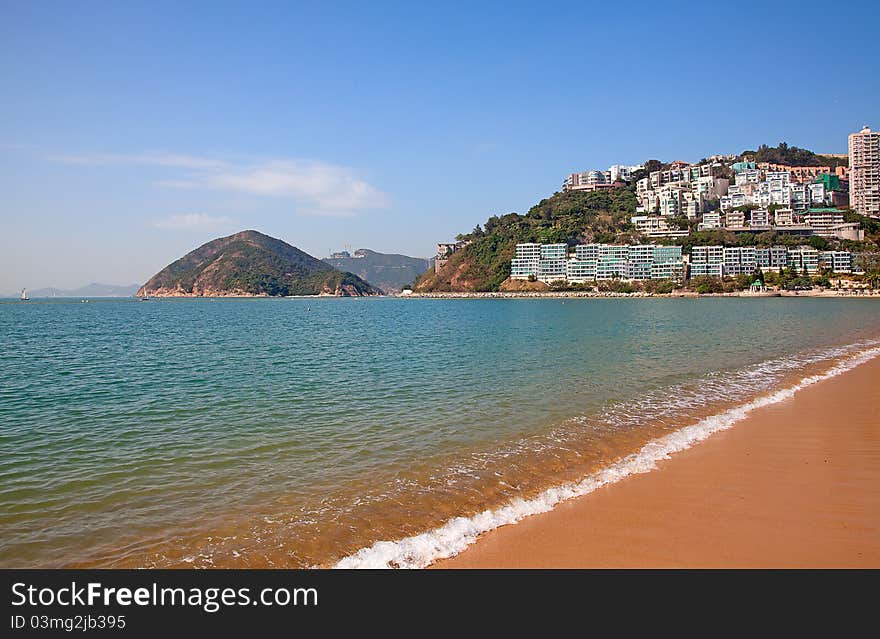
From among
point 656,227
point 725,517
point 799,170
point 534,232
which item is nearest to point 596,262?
point 656,227

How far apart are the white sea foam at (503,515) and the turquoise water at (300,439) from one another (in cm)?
25

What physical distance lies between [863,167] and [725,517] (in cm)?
19806

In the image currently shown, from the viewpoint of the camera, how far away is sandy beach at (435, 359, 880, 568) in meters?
5.23

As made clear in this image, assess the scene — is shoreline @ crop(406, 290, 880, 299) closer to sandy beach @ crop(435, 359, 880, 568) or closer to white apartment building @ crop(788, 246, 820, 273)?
white apartment building @ crop(788, 246, 820, 273)

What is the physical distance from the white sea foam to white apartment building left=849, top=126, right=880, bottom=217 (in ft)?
592

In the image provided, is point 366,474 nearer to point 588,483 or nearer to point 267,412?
point 588,483

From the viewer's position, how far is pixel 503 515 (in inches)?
250

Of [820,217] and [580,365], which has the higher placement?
[820,217]

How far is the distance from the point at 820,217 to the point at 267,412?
162 m

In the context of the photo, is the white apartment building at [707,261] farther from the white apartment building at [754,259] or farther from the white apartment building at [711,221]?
the white apartment building at [711,221]

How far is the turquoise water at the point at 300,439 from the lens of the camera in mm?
6090

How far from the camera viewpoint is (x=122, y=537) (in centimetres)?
597

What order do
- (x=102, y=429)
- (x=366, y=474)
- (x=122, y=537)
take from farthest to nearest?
(x=102, y=429), (x=366, y=474), (x=122, y=537)
